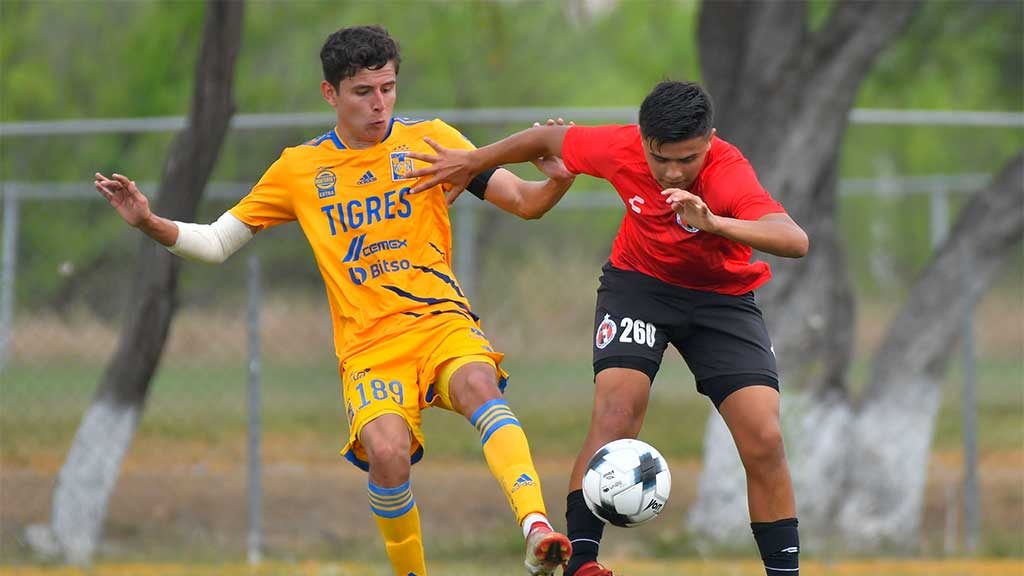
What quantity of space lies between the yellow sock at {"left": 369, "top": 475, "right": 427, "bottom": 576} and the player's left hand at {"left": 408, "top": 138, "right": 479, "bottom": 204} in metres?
1.19

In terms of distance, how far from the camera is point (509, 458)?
498 cm

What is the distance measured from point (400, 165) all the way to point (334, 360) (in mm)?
5772

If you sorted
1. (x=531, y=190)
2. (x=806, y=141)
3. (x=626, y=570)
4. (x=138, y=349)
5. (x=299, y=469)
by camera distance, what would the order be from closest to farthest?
(x=531, y=190), (x=626, y=570), (x=138, y=349), (x=806, y=141), (x=299, y=469)

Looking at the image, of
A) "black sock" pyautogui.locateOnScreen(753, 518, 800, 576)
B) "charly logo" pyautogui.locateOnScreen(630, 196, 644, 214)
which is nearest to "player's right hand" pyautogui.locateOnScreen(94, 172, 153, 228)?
Result: "charly logo" pyautogui.locateOnScreen(630, 196, 644, 214)

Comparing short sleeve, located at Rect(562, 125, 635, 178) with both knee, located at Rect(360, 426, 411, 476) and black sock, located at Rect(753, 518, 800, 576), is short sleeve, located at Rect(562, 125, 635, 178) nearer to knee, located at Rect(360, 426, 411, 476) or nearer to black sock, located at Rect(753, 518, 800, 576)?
knee, located at Rect(360, 426, 411, 476)

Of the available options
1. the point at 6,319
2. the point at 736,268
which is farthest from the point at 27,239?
the point at 736,268

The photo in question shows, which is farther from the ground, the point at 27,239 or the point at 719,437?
the point at 27,239

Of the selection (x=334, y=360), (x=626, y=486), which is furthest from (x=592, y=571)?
(x=334, y=360)

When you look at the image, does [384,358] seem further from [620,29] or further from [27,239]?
A: [620,29]

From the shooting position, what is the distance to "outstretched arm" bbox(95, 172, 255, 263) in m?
5.26

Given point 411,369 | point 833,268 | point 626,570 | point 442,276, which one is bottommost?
point 626,570

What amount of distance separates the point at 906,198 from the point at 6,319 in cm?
998

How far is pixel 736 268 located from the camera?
17.6 feet

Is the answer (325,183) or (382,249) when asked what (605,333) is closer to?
(382,249)
